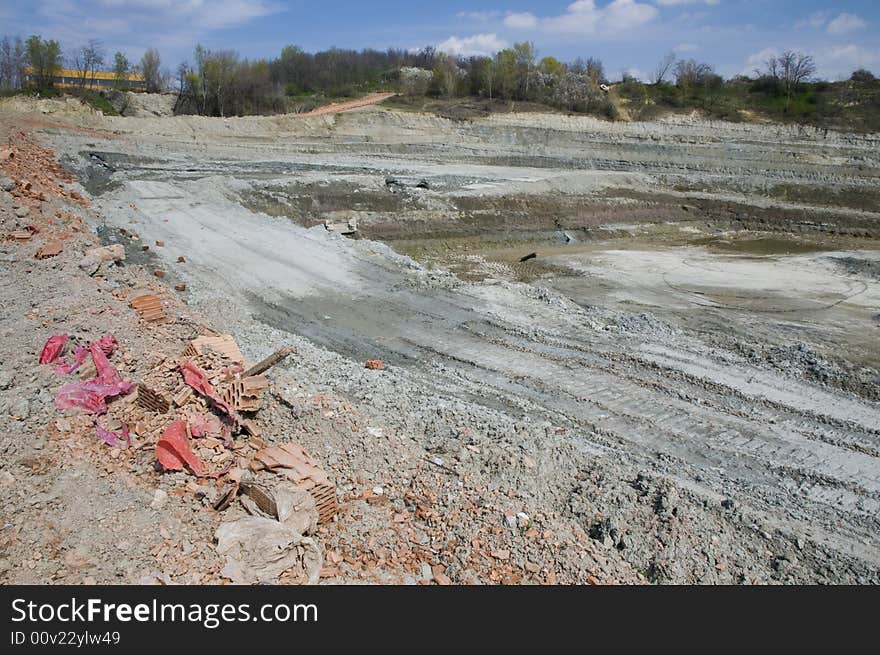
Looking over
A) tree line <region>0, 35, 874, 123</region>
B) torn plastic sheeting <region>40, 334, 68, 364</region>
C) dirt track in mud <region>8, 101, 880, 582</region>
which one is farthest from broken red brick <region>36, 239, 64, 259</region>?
tree line <region>0, 35, 874, 123</region>

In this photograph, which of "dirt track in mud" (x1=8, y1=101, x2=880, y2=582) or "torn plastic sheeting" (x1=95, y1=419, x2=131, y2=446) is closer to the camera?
"torn plastic sheeting" (x1=95, y1=419, x2=131, y2=446)

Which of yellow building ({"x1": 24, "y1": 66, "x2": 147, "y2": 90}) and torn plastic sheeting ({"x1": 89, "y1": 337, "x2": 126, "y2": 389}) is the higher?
yellow building ({"x1": 24, "y1": 66, "x2": 147, "y2": 90})

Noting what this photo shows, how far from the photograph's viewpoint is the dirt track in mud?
7656 millimetres

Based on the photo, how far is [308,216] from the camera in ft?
73.5

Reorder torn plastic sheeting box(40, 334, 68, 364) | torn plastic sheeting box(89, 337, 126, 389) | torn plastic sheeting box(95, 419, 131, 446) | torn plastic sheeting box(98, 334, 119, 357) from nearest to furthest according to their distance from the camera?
1. torn plastic sheeting box(95, 419, 131, 446)
2. torn plastic sheeting box(89, 337, 126, 389)
3. torn plastic sheeting box(40, 334, 68, 364)
4. torn plastic sheeting box(98, 334, 119, 357)

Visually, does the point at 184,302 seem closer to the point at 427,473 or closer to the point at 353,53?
the point at 427,473

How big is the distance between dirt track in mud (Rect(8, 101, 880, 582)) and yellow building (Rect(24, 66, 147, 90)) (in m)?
20.8

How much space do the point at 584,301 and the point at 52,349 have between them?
1185 centimetres

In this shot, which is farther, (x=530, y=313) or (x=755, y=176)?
(x=755, y=176)

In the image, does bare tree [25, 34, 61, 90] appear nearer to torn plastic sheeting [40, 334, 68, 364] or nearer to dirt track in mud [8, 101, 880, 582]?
dirt track in mud [8, 101, 880, 582]

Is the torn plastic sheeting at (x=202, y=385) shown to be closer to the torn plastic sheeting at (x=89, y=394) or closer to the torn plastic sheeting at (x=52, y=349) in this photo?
the torn plastic sheeting at (x=89, y=394)

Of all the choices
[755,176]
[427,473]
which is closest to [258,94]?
[755,176]

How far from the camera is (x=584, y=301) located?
627 inches
